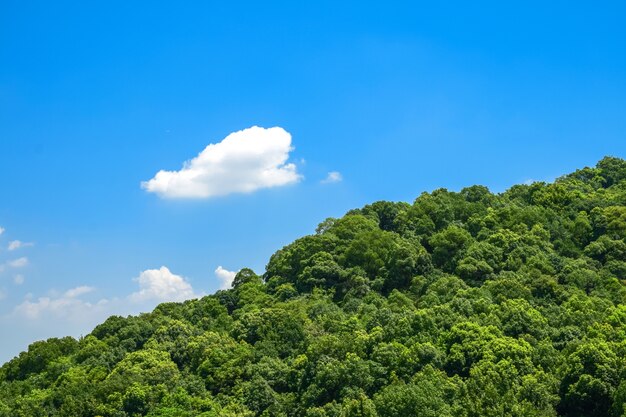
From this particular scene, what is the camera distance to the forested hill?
42312 mm

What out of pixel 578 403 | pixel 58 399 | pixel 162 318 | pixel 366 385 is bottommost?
pixel 578 403

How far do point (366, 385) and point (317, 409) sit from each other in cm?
363

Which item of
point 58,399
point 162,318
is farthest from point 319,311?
point 58,399

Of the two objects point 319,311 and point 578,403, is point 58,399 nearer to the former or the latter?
point 319,311

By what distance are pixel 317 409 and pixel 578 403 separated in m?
15.7

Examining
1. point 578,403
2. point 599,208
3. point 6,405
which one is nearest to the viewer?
point 578,403

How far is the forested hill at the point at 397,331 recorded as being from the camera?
4231 cm

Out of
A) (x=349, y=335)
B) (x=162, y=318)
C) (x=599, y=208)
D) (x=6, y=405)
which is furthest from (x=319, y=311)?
(x=599, y=208)

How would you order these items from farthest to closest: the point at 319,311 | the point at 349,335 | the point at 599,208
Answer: the point at 599,208 → the point at 319,311 → the point at 349,335

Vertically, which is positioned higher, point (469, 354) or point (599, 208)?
point (599, 208)

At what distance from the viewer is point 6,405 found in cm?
5703

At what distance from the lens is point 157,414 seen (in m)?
48.3

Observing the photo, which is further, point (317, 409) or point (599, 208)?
point (599, 208)

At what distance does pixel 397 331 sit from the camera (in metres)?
51.5
